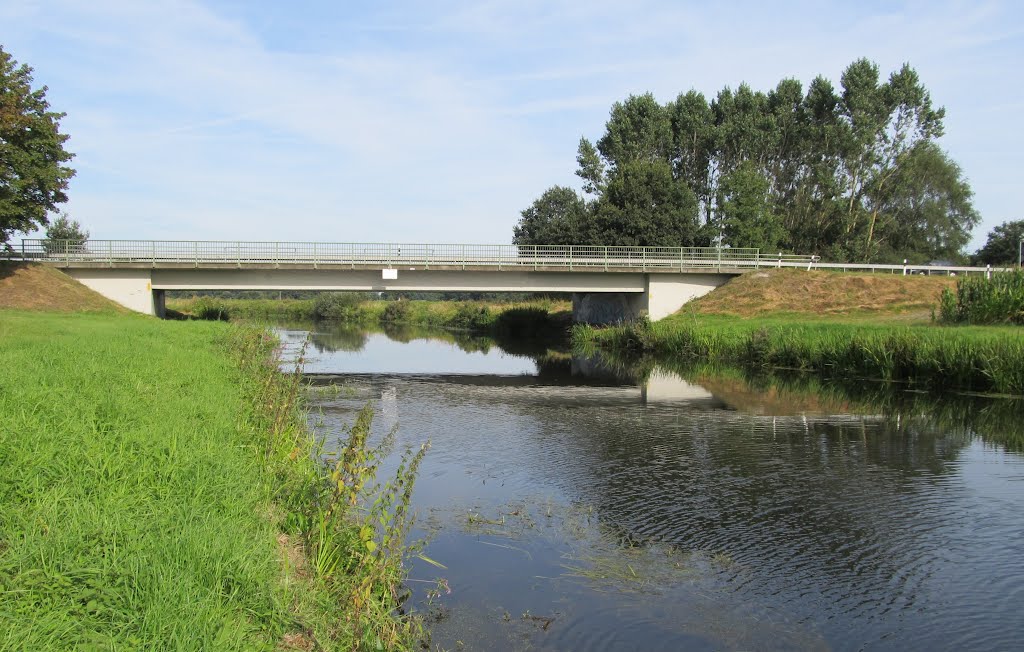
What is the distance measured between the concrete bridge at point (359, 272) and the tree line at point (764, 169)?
9440 mm

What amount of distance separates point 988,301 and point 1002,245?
64362 millimetres

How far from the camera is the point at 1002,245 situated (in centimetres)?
8519

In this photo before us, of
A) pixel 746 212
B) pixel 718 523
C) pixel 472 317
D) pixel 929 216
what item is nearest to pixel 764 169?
pixel 746 212

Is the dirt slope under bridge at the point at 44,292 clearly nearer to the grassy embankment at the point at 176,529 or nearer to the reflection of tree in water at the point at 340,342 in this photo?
the reflection of tree in water at the point at 340,342

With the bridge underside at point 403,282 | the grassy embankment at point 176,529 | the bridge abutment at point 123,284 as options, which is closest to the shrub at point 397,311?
the bridge underside at point 403,282

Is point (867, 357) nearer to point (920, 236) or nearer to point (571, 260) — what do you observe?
point (571, 260)

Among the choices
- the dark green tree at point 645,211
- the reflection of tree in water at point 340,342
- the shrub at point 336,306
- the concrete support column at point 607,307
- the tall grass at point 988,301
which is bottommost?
the reflection of tree in water at point 340,342

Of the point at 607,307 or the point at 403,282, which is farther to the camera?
the point at 607,307

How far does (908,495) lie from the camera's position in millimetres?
13297

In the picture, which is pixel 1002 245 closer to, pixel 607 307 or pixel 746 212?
pixel 746 212

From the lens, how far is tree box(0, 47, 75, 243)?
37094mm

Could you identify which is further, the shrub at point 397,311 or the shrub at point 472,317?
the shrub at point 397,311

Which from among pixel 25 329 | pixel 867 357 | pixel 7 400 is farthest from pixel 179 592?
pixel 867 357

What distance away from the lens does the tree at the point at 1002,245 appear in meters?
83.0
